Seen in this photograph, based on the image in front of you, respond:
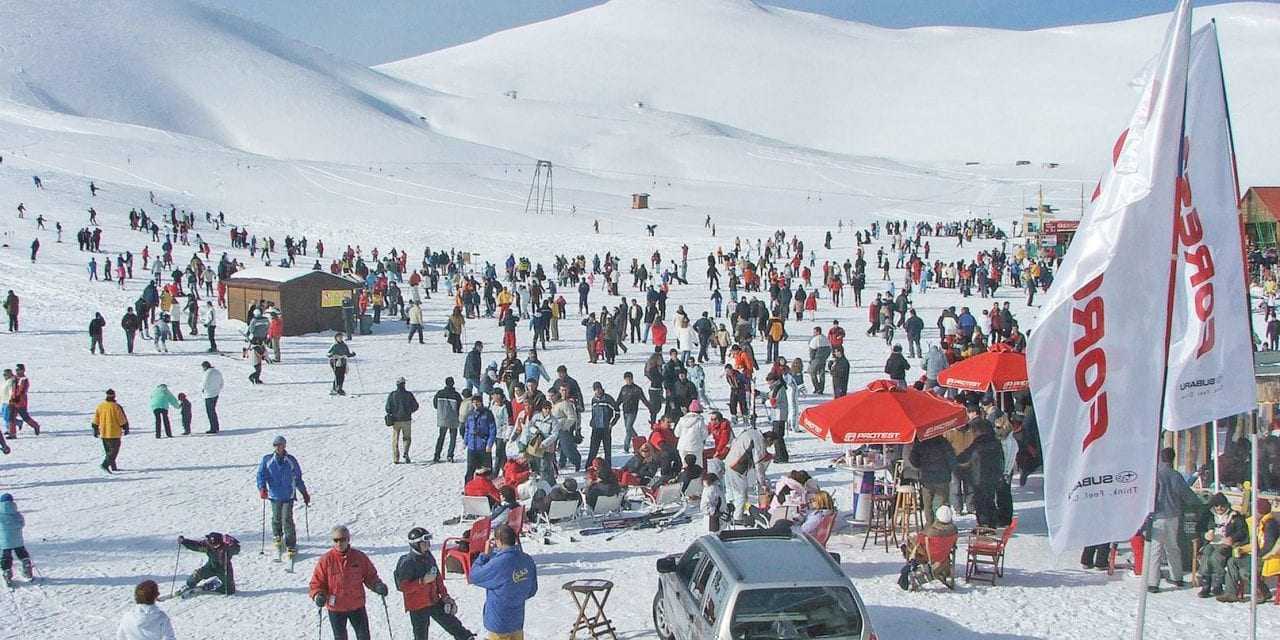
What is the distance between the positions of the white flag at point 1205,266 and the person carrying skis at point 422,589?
4.63m

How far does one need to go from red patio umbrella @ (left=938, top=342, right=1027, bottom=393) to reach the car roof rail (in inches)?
227

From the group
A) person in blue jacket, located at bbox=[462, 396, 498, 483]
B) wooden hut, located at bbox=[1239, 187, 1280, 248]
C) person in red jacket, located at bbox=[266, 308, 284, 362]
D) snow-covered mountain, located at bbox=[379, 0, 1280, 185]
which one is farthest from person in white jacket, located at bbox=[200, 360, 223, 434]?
snow-covered mountain, located at bbox=[379, 0, 1280, 185]

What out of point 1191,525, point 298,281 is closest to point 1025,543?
point 1191,525

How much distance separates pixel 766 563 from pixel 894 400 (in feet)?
11.6

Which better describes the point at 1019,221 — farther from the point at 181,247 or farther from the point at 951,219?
the point at 181,247

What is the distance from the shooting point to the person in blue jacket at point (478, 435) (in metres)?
12.3

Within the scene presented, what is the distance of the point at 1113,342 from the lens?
17.7ft

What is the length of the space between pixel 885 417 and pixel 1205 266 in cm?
440

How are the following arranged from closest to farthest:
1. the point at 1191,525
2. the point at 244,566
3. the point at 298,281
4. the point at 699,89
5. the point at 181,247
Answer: the point at 1191,525
the point at 244,566
the point at 298,281
the point at 181,247
the point at 699,89

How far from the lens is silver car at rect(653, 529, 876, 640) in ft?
21.3

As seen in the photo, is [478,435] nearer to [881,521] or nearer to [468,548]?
[468,548]

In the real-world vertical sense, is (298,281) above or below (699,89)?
below

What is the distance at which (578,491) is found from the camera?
11422 mm

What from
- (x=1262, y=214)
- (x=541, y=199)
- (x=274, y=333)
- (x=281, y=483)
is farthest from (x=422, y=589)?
(x=541, y=199)
